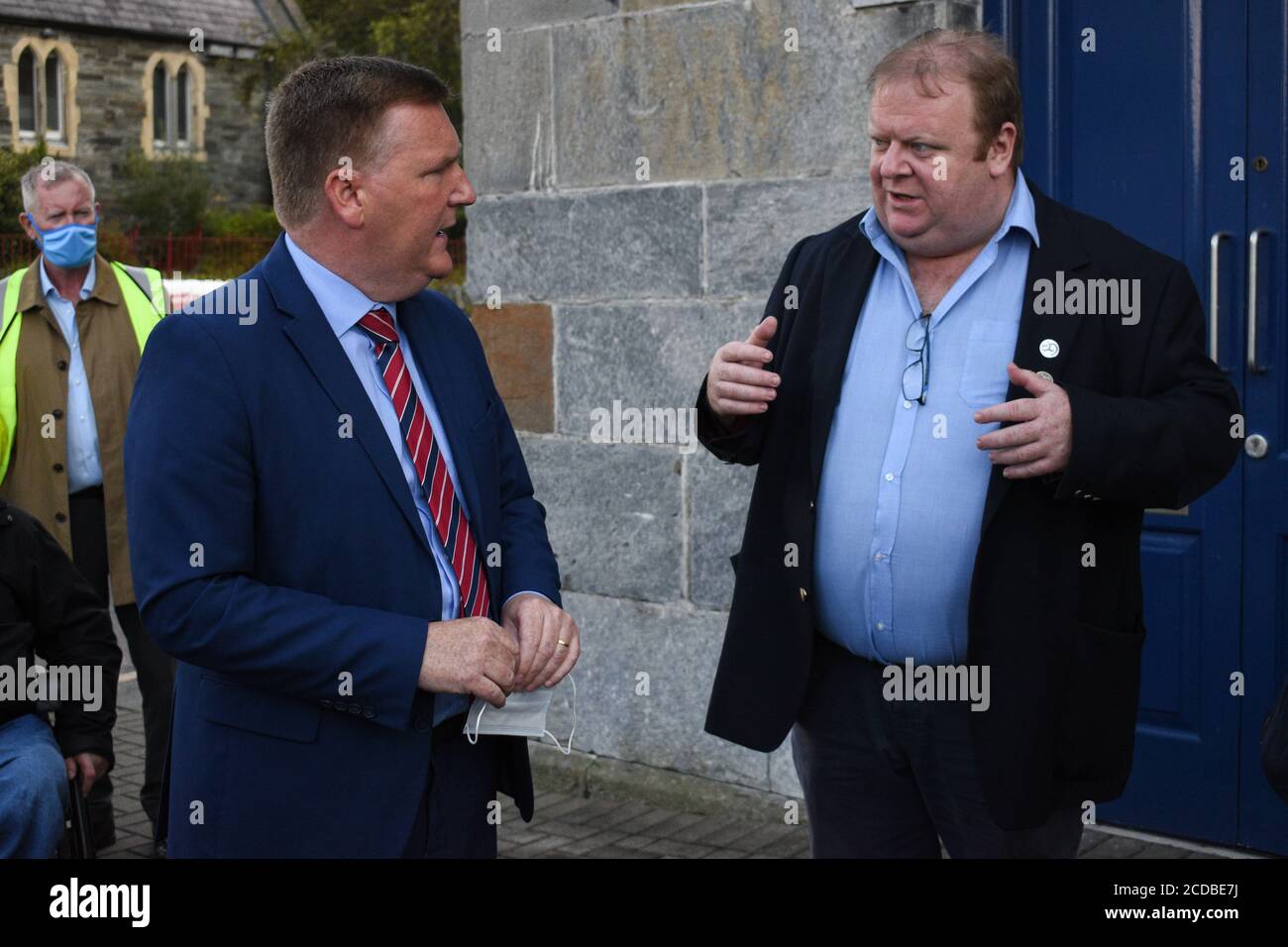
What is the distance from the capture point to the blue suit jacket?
252 centimetres

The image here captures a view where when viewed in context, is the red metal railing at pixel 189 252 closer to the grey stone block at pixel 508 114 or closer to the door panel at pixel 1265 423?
the grey stone block at pixel 508 114

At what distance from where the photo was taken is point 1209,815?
4.81 meters

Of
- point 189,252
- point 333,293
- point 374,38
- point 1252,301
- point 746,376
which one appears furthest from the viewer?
point 189,252

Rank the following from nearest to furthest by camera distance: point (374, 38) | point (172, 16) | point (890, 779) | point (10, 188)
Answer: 1. point (890, 779)
2. point (10, 188)
3. point (374, 38)
4. point (172, 16)

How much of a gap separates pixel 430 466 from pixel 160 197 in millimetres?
41030

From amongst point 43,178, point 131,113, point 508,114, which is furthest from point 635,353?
point 131,113

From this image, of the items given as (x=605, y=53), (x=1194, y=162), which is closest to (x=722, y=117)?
(x=605, y=53)

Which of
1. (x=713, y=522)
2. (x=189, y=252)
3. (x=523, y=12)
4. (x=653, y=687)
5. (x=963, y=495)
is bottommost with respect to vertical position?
(x=653, y=687)

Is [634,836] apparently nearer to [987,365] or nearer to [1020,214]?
[987,365]

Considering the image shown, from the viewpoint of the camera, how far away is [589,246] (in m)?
5.61

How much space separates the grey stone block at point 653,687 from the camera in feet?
17.7

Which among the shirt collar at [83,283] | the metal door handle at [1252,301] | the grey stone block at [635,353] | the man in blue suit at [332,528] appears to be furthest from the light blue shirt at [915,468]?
the shirt collar at [83,283]

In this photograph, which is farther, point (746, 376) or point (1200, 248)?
point (1200, 248)

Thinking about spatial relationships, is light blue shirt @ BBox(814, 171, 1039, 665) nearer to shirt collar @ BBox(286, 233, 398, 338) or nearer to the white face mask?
the white face mask
